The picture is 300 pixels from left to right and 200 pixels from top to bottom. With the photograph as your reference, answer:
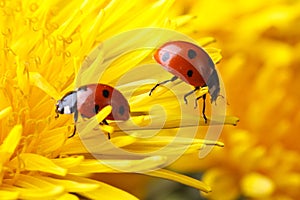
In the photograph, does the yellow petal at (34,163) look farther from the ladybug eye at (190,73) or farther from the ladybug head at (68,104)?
the ladybug eye at (190,73)

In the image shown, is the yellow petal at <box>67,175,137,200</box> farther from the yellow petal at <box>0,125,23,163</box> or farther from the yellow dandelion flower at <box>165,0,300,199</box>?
the yellow dandelion flower at <box>165,0,300,199</box>

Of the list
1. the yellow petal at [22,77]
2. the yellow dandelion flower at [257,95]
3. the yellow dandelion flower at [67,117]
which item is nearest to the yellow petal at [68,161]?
the yellow dandelion flower at [67,117]

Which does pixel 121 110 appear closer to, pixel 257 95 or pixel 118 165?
pixel 118 165

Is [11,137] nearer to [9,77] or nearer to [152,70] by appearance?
[9,77]

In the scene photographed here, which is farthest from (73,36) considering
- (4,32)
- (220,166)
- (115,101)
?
(220,166)

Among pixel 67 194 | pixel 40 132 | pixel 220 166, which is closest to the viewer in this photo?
pixel 67 194

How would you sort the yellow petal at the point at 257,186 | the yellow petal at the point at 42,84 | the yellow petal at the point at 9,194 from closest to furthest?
1. the yellow petal at the point at 9,194
2. the yellow petal at the point at 42,84
3. the yellow petal at the point at 257,186

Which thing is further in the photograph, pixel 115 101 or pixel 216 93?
pixel 216 93
